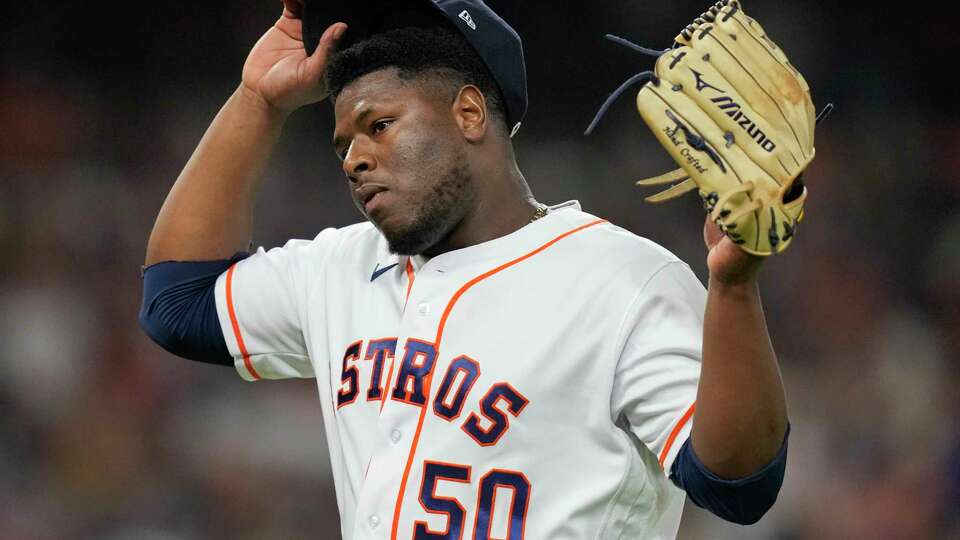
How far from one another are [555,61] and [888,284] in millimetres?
1434

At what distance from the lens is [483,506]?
1422 millimetres

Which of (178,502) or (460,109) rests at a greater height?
(460,109)

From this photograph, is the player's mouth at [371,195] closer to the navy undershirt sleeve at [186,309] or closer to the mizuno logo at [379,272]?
the mizuno logo at [379,272]

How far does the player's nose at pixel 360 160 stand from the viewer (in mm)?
1545

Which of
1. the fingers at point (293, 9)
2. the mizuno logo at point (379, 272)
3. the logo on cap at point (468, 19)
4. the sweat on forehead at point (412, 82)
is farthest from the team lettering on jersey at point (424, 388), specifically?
the fingers at point (293, 9)

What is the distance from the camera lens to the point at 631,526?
4.80ft

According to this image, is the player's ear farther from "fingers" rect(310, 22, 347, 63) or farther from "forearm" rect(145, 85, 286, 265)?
"forearm" rect(145, 85, 286, 265)

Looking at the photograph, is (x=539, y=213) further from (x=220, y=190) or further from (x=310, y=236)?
(x=310, y=236)

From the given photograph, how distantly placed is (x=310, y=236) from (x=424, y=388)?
280 centimetres

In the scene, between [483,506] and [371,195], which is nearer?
[483,506]

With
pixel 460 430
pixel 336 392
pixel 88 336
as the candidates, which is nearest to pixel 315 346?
pixel 336 392

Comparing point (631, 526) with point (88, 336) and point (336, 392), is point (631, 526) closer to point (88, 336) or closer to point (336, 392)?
point (336, 392)

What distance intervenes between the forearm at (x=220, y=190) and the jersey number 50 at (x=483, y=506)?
599mm

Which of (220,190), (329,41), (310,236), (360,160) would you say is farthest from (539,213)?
(310,236)
